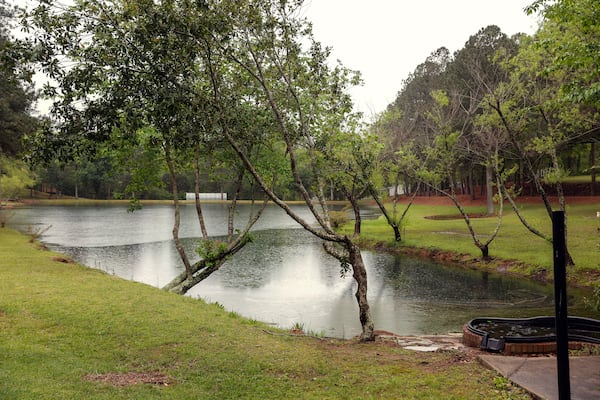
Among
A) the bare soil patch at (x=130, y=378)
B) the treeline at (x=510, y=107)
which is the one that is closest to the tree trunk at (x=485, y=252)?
the treeline at (x=510, y=107)

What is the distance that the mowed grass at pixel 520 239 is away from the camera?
2142cm

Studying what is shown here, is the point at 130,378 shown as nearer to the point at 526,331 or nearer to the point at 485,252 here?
the point at 526,331

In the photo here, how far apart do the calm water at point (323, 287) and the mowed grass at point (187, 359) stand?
4.71 metres

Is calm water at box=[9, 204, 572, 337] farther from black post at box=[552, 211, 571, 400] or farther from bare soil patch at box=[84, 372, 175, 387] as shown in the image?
black post at box=[552, 211, 571, 400]

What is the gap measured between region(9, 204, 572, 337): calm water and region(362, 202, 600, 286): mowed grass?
1.54 metres

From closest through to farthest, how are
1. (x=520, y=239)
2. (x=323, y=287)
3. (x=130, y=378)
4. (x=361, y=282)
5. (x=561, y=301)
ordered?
(x=561, y=301) < (x=130, y=378) < (x=361, y=282) < (x=323, y=287) < (x=520, y=239)

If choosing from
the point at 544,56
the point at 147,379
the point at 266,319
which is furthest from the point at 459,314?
the point at 147,379

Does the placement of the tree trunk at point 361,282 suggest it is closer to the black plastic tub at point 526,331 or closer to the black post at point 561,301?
the black plastic tub at point 526,331

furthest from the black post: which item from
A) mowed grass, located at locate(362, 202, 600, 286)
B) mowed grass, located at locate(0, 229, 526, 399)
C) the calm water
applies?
mowed grass, located at locate(362, 202, 600, 286)

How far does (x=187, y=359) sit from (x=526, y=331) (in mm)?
7623

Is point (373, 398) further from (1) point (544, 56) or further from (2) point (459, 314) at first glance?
(1) point (544, 56)

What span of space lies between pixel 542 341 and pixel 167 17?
362 inches

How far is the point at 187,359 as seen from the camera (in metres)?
8.66

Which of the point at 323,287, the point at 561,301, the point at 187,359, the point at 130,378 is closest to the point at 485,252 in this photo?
the point at 323,287
